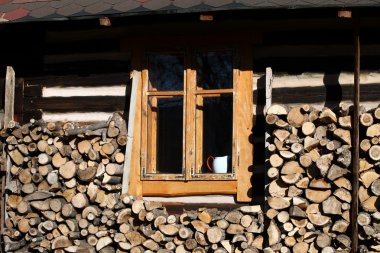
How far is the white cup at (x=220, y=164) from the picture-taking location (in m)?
10.1

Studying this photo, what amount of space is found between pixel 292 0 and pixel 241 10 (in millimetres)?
551

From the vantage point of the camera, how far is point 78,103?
35.3ft

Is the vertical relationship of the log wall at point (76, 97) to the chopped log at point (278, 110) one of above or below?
above

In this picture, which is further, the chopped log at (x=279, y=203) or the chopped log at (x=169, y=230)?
the chopped log at (x=169, y=230)

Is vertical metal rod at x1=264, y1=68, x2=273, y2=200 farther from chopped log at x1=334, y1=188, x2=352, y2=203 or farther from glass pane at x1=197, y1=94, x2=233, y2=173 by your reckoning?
chopped log at x1=334, y1=188, x2=352, y2=203

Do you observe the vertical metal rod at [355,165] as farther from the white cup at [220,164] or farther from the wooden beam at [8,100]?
the wooden beam at [8,100]

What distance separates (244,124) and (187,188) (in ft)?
3.18

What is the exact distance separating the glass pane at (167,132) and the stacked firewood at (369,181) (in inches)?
85.8

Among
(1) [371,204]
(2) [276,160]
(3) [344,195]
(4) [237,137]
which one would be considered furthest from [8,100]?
(1) [371,204]

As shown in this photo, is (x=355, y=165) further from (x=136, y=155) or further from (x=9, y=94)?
(x=9, y=94)

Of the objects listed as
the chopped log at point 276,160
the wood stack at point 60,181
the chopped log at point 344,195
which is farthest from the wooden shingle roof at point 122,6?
the chopped log at point 344,195

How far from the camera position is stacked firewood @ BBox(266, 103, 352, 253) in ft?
30.1

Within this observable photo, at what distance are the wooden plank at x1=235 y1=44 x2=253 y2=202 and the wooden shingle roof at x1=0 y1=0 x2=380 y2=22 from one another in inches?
29.7

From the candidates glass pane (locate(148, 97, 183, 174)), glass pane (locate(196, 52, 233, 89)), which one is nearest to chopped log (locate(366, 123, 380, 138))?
glass pane (locate(196, 52, 233, 89))
